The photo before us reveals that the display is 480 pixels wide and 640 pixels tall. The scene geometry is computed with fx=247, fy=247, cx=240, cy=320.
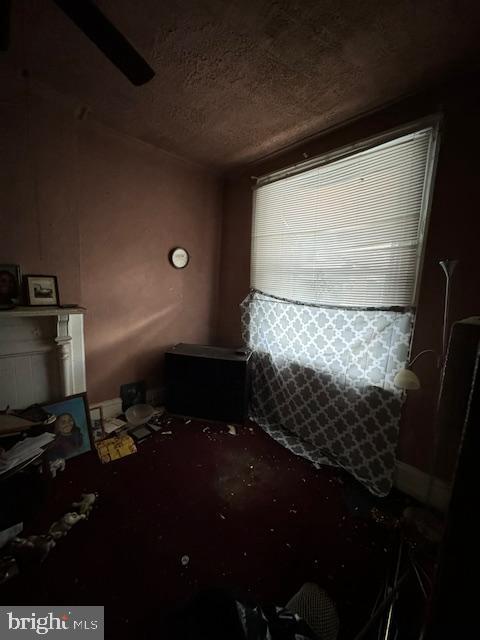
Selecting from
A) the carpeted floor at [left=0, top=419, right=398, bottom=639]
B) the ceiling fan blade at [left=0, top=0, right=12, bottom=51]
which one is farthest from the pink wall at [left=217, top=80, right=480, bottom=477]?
the ceiling fan blade at [left=0, top=0, right=12, bottom=51]

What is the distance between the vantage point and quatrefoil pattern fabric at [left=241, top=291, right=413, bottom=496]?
1.69 meters

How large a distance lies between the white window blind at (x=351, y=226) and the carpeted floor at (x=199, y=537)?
1400mm

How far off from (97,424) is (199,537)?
137cm

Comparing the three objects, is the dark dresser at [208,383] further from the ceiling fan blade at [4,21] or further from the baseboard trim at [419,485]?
the ceiling fan blade at [4,21]

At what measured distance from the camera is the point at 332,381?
6.40 feet

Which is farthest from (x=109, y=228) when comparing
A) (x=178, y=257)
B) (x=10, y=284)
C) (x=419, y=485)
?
(x=419, y=485)

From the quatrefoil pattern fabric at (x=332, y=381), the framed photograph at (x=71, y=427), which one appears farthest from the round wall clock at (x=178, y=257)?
the framed photograph at (x=71, y=427)

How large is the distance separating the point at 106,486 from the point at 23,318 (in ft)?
4.39

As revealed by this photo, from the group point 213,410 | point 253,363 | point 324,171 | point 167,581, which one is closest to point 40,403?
point 213,410

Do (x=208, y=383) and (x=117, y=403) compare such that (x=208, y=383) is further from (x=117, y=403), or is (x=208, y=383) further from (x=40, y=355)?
(x=40, y=355)

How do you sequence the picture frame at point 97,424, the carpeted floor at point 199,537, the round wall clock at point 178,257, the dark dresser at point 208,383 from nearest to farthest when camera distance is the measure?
the carpeted floor at point 199,537
the picture frame at point 97,424
the dark dresser at point 208,383
the round wall clock at point 178,257

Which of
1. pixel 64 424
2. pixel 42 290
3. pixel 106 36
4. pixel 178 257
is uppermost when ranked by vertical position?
pixel 106 36

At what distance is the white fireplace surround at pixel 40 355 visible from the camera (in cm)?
179

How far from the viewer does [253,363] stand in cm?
256
